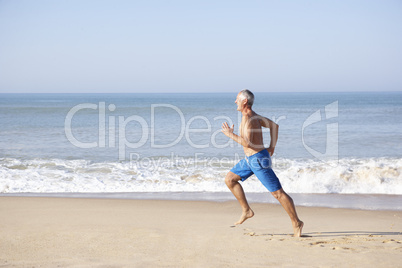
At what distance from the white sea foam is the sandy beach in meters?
1.72

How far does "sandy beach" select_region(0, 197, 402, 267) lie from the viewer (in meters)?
3.68

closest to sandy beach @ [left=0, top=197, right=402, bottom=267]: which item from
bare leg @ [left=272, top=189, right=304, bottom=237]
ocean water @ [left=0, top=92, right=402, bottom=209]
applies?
bare leg @ [left=272, top=189, right=304, bottom=237]

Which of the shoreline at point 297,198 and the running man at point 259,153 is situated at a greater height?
the running man at point 259,153

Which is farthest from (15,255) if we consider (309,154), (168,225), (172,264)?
(309,154)

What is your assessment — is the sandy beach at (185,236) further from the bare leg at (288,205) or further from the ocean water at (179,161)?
the ocean water at (179,161)

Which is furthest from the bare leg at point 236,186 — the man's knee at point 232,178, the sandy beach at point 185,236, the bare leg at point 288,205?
the bare leg at point 288,205

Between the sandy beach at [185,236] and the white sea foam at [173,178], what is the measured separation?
1.72m

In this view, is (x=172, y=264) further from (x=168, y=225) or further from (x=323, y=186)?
(x=323, y=186)

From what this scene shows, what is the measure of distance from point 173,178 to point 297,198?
116 inches

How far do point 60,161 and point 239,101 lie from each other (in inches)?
325

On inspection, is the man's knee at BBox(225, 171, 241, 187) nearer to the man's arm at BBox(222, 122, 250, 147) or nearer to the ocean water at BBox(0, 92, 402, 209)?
the man's arm at BBox(222, 122, 250, 147)

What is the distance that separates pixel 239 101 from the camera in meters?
4.60

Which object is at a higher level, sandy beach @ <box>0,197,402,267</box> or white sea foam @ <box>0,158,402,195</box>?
sandy beach @ <box>0,197,402,267</box>

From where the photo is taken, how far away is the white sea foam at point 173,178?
841cm
